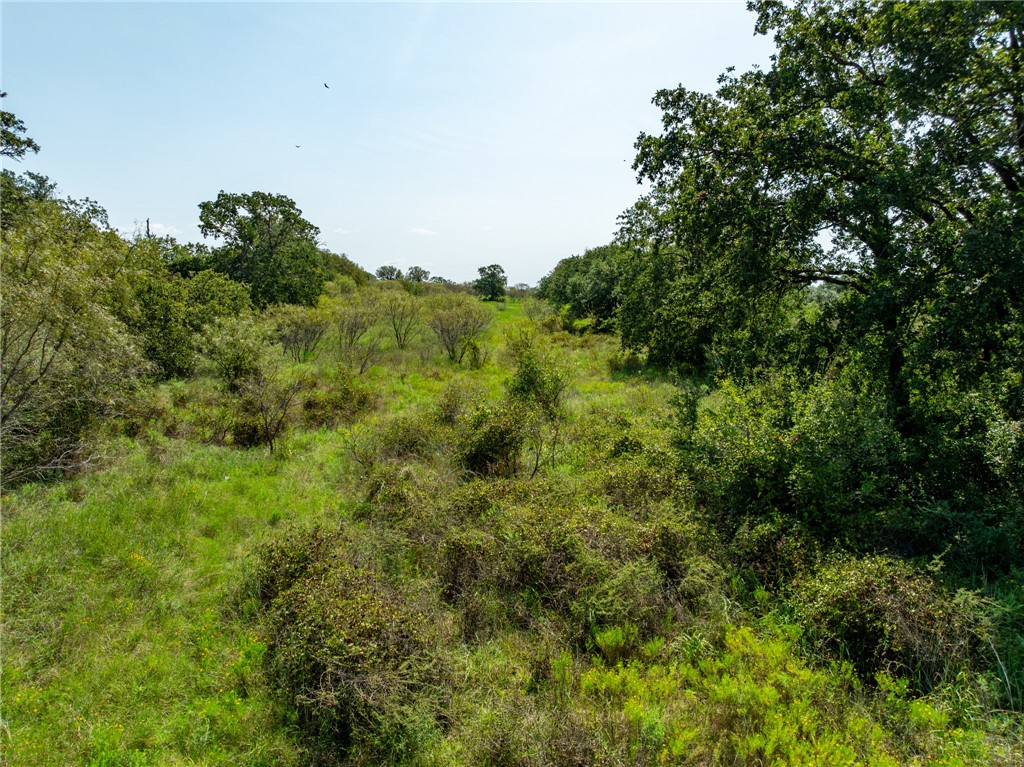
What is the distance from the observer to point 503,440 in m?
8.88

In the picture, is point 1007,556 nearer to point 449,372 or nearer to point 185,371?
point 449,372

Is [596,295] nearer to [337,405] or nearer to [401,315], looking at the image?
[401,315]

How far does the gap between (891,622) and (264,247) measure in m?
31.7

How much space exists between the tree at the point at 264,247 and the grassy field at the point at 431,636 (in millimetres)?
20612

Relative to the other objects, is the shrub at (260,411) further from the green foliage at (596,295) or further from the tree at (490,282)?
the tree at (490,282)

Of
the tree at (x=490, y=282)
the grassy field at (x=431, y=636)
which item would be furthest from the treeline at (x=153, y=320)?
the tree at (x=490, y=282)

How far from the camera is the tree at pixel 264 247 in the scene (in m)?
25.8

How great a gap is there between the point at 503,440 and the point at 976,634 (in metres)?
6.67

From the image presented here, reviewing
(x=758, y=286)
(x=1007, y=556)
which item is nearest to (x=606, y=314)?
(x=758, y=286)

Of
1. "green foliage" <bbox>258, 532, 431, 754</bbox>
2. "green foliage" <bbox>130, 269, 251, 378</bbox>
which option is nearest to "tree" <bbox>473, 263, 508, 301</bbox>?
"green foliage" <bbox>130, 269, 251, 378</bbox>

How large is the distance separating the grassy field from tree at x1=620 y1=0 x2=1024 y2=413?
3.66m

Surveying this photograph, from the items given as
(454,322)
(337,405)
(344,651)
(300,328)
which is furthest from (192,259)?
(344,651)

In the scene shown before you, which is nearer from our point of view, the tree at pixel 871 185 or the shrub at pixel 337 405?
the tree at pixel 871 185

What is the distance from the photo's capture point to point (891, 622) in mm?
4008
